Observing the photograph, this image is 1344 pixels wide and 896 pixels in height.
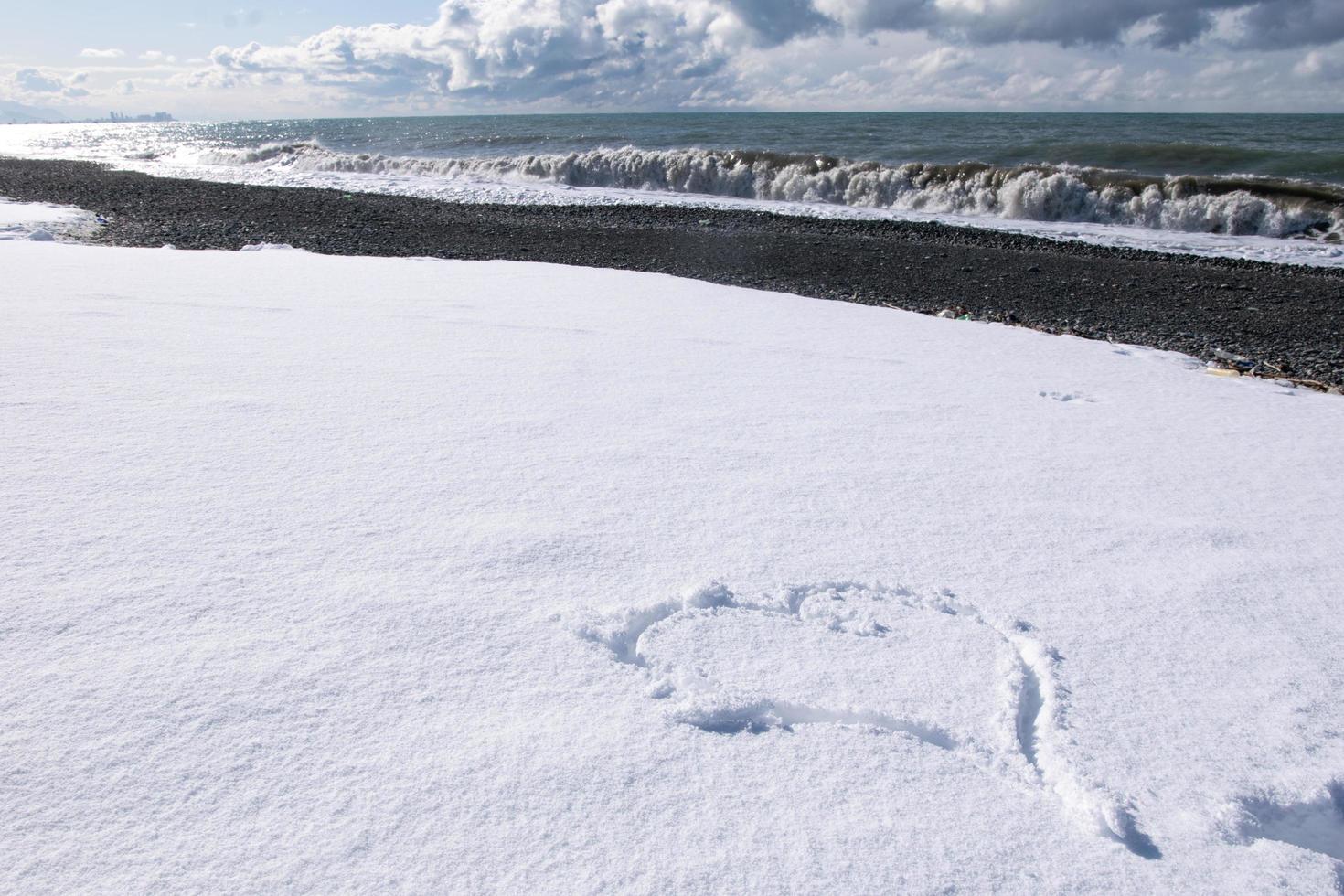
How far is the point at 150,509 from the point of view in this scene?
1739 millimetres

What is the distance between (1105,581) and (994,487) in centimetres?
47

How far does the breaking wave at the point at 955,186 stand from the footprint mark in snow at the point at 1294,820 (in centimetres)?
1204

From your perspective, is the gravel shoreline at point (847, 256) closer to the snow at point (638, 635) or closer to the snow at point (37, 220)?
the snow at point (37, 220)

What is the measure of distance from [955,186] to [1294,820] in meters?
13.7

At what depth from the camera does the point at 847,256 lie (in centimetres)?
833

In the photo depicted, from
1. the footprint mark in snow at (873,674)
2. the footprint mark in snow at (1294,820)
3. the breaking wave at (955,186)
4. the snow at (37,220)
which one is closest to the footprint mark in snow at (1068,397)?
the footprint mark in snow at (873,674)

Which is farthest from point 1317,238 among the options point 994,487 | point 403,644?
point 403,644

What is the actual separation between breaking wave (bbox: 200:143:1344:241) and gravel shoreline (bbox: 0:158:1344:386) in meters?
2.75

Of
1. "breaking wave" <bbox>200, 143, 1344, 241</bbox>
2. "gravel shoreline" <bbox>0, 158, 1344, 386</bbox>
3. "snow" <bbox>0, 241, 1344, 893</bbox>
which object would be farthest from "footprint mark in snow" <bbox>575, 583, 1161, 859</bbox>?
"breaking wave" <bbox>200, 143, 1344, 241</bbox>

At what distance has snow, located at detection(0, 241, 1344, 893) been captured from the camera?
3.52ft

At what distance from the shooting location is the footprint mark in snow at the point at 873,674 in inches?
50.4

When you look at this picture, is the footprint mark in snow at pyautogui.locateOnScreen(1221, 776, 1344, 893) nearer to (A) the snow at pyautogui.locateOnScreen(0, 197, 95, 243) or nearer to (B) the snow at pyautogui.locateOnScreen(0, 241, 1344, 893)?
(B) the snow at pyautogui.locateOnScreen(0, 241, 1344, 893)

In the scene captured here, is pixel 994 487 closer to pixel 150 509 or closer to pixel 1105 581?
pixel 1105 581

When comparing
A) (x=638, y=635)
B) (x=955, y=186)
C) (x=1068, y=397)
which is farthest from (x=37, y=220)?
(x=955, y=186)
